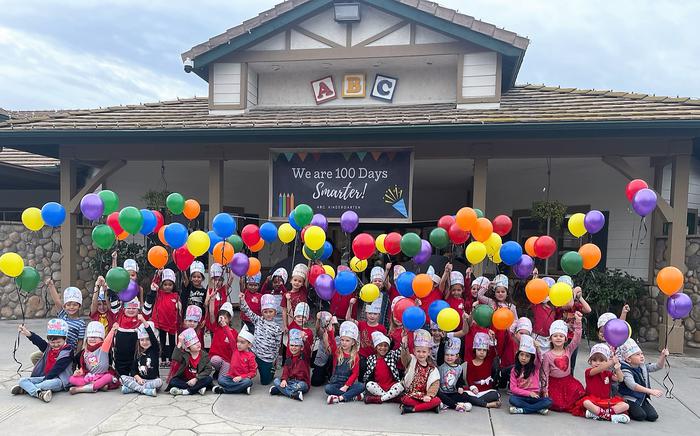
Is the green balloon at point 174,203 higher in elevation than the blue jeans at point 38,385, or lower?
higher

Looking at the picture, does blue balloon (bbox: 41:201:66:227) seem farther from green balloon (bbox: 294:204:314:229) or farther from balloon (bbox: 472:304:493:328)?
balloon (bbox: 472:304:493:328)

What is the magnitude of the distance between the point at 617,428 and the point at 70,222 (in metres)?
8.77

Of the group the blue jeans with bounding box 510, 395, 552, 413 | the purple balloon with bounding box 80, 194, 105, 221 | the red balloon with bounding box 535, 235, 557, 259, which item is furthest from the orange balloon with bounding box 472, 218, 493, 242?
the purple balloon with bounding box 80, 194, 105, 221

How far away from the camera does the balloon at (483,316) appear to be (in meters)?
4.57

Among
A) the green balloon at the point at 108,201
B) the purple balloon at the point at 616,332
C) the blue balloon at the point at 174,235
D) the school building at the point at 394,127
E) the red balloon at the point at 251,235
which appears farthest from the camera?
the school building at the point at 394,127

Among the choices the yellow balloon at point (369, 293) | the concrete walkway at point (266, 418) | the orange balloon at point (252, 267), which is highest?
the orange balloon at point (252, 267)

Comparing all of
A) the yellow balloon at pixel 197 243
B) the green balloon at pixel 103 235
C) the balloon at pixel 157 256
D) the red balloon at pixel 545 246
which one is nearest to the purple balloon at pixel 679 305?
the red balloon at pixel 545 246

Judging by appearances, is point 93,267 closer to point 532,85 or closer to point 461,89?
point 461,89

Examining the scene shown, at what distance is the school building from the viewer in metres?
6.78

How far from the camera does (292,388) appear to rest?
470 cm

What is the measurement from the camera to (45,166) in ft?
35.0

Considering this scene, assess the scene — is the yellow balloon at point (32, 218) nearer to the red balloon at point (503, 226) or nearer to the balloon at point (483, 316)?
the balloon at point (483, 316)

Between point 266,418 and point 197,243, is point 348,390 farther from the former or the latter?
point 197,243

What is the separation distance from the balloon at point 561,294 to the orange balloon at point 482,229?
88 centimetres
